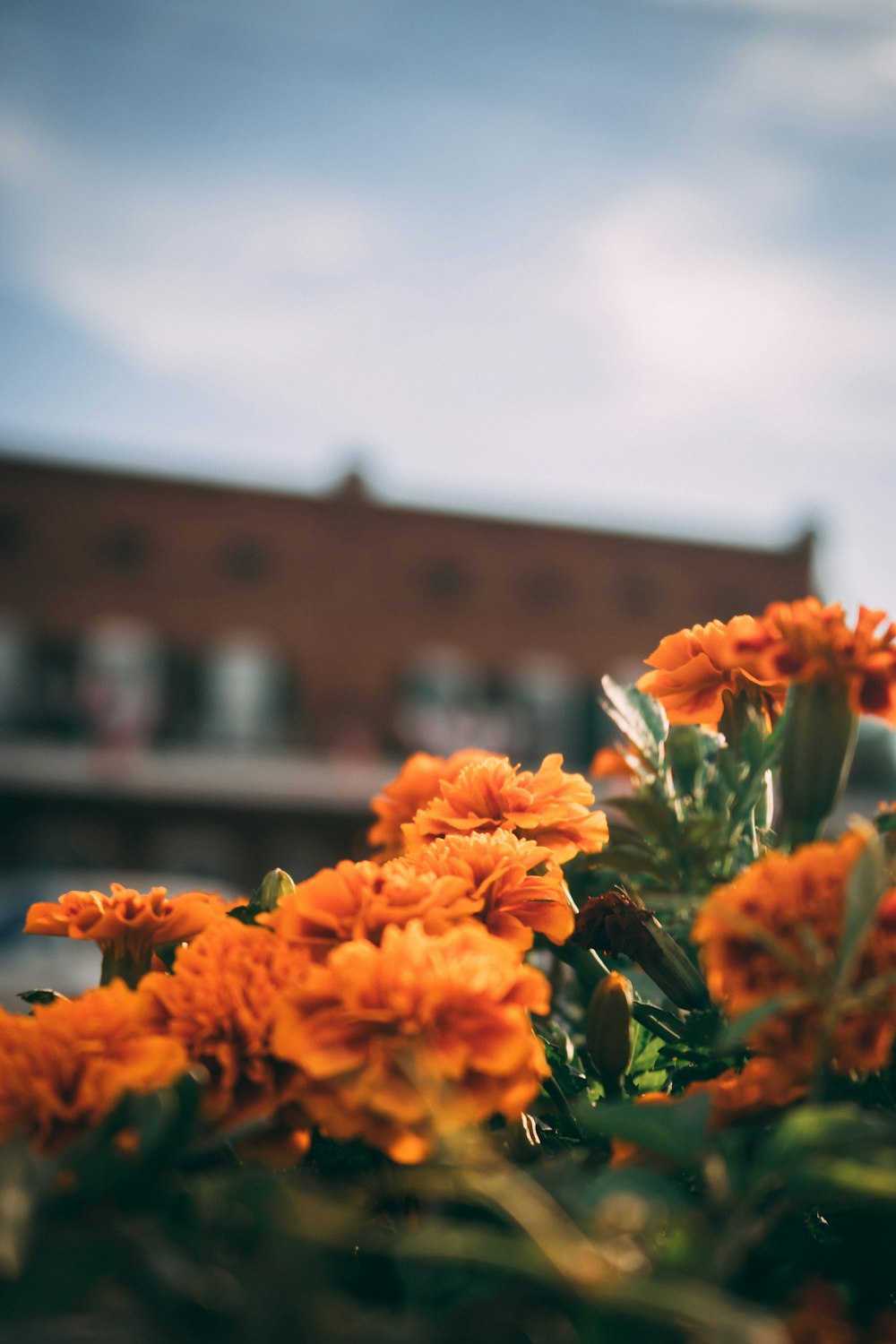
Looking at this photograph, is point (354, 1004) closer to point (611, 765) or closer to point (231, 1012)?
point (231, 1012)

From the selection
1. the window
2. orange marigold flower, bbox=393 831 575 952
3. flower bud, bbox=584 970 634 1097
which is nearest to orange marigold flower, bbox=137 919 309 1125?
orange marigold flower, bbox=393 831 575 952

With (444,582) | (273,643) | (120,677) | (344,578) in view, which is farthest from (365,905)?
(444,582)

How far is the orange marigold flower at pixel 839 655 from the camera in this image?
0.66m

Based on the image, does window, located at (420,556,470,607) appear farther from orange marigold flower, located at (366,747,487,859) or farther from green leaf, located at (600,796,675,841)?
green leaf, located at (600,796,675,841)

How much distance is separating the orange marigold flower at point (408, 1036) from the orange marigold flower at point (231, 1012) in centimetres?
3

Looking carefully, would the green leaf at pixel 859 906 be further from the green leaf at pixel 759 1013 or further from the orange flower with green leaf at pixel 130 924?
the orange flower with green leaf at pixel 130 924

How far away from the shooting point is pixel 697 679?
78 cm

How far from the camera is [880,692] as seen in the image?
665mm

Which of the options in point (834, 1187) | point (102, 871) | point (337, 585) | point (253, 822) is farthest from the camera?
point (337, 585)

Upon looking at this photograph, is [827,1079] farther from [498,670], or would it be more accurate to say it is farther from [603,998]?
[498,670]

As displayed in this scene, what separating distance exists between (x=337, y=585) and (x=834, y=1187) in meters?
16.3

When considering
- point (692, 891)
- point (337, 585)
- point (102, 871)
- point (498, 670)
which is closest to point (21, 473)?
point (337, 585)

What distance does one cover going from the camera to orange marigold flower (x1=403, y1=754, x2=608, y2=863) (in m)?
0.76

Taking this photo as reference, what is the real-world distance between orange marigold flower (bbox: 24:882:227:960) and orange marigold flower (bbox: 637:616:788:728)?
363 millimetres
